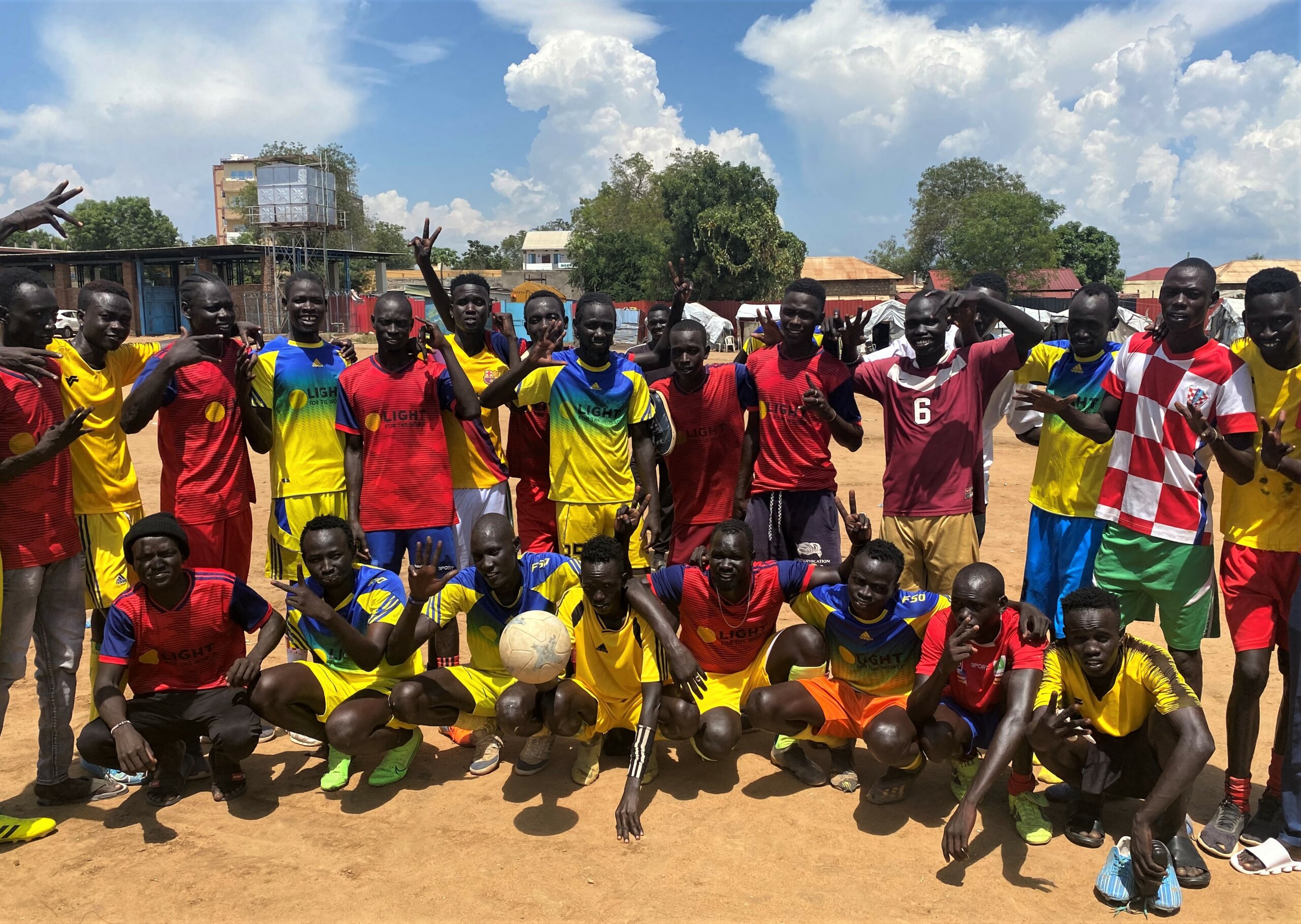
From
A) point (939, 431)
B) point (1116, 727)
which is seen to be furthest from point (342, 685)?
point (1116, 727)

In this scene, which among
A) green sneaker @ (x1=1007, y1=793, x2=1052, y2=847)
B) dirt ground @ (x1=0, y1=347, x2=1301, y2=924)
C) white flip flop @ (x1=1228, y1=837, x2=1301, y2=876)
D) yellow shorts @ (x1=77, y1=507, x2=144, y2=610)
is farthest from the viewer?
yellow shorts @ (x1=77, y1=507, x2=144, y2=610)

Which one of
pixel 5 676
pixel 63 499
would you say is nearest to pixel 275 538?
pixel 63 499

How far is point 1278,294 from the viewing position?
13.4 feet

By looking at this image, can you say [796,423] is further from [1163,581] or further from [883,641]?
[1163,581]

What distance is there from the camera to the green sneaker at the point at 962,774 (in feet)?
14.5

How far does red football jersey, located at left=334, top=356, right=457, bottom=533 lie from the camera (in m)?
5.36

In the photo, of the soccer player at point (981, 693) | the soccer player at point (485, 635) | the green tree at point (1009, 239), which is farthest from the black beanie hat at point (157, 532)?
the green tree at point (1009, 239)

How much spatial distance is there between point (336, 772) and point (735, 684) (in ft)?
7.16

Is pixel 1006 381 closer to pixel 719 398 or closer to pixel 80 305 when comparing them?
pixel 719 398

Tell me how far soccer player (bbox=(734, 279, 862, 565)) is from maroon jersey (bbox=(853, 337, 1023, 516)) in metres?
0.33

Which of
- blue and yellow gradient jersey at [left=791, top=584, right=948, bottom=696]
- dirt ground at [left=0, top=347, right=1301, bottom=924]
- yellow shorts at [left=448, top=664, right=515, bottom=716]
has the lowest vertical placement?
dirt ground at [left=0, top=347, right=1301, bottom=924]

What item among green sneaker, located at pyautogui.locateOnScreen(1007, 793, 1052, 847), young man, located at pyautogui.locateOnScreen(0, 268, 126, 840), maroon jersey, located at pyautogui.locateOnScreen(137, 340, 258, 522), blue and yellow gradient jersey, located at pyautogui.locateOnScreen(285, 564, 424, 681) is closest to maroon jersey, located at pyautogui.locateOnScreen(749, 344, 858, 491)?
green sneaker, located at pyautogui.locateOnScreen(1007, 793, 1052, 847)

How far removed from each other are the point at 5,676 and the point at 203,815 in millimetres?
1182

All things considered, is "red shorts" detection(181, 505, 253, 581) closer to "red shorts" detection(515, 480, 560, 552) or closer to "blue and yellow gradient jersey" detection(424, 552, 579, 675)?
"blue and yellow gradient jersey" detection(424, 552, 579, 675)
